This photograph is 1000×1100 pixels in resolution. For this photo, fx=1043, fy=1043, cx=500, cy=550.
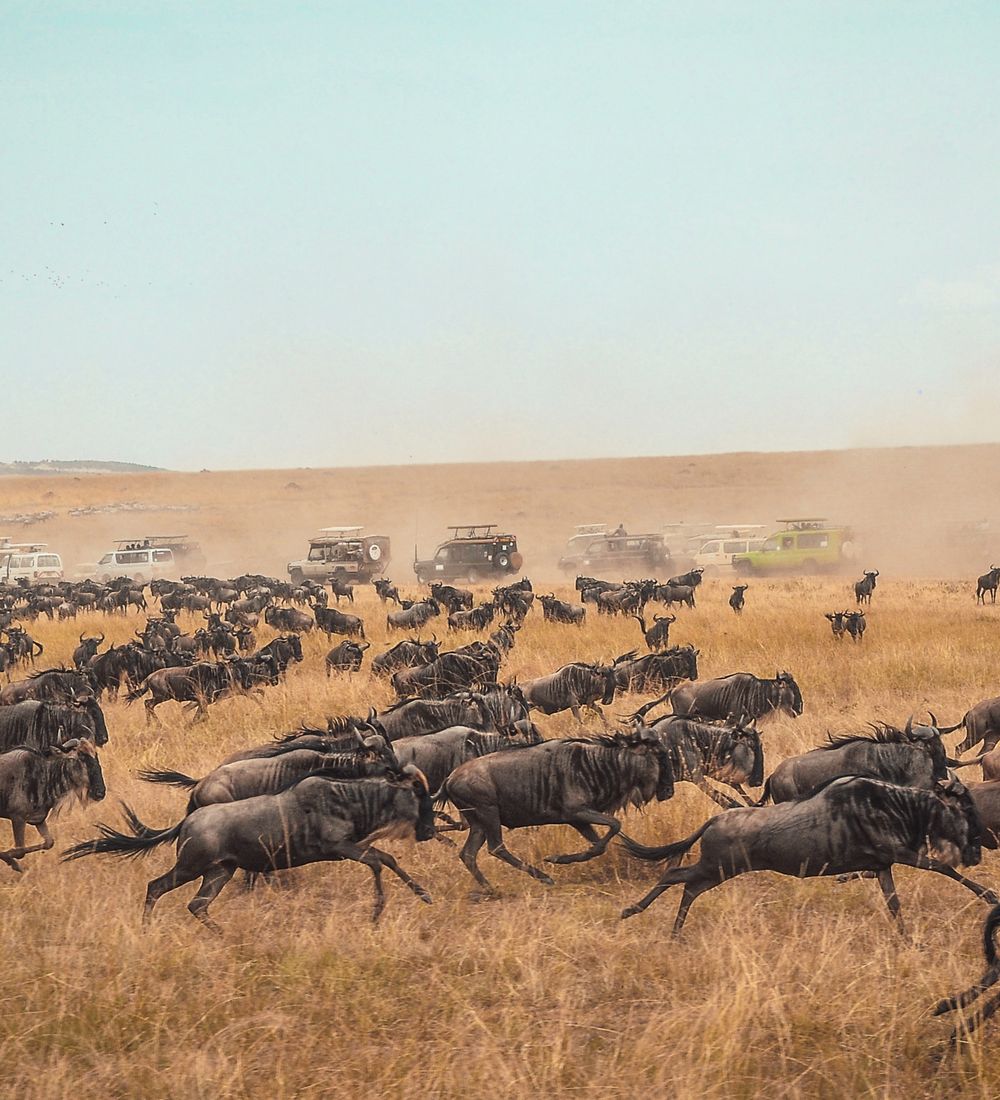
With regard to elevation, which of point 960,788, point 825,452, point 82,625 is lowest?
point 82,625

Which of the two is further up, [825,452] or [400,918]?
[825,452]

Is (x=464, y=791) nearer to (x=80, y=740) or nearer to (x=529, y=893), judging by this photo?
(x=529, y=893)

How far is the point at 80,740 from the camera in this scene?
285 inches

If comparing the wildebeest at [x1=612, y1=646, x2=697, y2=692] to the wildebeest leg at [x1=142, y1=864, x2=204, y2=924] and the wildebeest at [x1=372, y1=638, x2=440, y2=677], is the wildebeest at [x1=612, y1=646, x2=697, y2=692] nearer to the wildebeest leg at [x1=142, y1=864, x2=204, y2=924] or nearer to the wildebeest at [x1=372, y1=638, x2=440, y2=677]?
the wildebeest at [x1=372, y1=638, x2=440, y2=677]

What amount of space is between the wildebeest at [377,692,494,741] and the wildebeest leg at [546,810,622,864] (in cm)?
216

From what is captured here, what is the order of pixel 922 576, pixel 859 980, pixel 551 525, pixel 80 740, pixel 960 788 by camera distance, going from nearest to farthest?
pixel 859 980, pixel 960 788, pixel 80 740, pixel 922 576, pixel 551 525

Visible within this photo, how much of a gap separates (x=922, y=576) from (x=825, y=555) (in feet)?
11.2

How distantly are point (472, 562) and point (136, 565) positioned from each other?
12.7 meters

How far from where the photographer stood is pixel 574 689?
435 inches

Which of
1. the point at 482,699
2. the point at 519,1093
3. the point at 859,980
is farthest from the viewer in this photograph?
the point at 482,699

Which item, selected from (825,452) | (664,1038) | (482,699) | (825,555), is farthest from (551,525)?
(664,1038)

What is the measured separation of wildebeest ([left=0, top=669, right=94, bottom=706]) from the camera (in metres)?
11.0

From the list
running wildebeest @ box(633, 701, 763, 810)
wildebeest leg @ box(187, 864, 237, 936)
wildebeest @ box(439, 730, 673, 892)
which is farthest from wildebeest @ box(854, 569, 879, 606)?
wildebeest leg @ box(187, 864, 237, 936)

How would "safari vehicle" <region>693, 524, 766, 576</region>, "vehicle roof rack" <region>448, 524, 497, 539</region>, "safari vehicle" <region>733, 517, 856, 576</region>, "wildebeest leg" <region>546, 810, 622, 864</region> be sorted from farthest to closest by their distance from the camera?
"safari vehicle" <region>693, 524, 766, 576</region>
"safari vehicle" <region>733, 517, 856, 576</region>
"vehicle roof rack" <region>448, 524, 497, 539</region>
"wildebeest leg" <region>546, 810, 622, 864</region>
